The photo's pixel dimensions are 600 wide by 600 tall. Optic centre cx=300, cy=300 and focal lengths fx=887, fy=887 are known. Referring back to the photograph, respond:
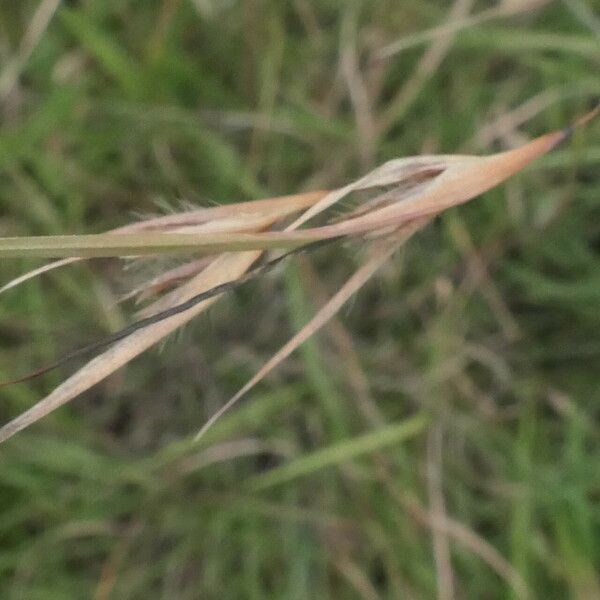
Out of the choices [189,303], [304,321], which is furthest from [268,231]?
[304,321]

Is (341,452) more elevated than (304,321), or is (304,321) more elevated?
(304,321)

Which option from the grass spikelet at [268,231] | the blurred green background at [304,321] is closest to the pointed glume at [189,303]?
the grass spikelet at [268,231]

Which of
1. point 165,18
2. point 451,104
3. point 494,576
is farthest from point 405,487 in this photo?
point 165,18

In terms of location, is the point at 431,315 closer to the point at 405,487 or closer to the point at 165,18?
the point at 405,487

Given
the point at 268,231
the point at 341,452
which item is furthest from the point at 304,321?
the point at 268,231

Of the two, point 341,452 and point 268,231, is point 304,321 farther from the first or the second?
point 268,231

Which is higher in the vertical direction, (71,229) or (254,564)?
(71,229)

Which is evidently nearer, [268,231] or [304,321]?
[268,231]

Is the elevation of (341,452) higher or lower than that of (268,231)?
lower

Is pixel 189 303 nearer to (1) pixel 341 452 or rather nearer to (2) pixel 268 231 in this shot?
(2) pixel 268 231
